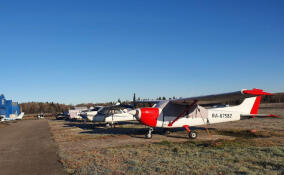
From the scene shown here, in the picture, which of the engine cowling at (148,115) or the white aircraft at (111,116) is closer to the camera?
the engine cowling at (148,115)

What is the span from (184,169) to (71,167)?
3.49 m

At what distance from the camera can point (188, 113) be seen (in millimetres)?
13031

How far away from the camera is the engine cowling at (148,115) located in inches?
476

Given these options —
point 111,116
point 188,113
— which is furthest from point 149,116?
point 111,116

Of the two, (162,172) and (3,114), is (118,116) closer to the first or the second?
(162,172)

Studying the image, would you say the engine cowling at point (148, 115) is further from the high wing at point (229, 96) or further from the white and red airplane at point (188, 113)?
the high wing at point (229, 96)

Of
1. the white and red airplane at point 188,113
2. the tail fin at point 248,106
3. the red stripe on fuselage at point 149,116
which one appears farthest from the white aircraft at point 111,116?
the tail fin at point 248,106

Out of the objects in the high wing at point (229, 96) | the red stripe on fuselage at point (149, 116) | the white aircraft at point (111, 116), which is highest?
the high wing at point (229, 96)

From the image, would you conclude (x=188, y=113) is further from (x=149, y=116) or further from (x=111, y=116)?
(x=111, y=116)

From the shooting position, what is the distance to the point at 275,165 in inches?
231

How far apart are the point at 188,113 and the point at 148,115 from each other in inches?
105

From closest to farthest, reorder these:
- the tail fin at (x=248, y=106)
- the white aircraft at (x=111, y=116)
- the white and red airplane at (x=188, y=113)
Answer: the white and red airplane at (x=188, y=113)
the tail fin at (x=248, y=106)
the white aircraft at (x=111, y=116)

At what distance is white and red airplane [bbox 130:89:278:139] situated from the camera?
12094mm


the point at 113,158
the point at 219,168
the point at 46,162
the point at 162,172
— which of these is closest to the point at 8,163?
the point at 46,162
